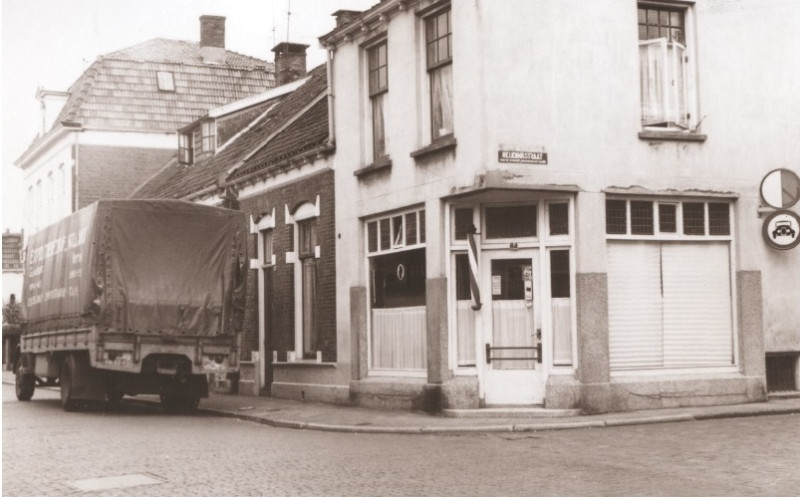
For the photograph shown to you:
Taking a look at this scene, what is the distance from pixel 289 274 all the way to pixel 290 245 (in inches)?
23.3

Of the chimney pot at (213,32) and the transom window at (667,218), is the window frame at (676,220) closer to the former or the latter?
the transom window at (667,218)

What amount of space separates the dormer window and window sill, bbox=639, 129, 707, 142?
2485 centimetres

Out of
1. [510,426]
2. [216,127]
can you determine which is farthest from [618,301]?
[216,127]

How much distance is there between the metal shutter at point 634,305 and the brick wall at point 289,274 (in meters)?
5.84

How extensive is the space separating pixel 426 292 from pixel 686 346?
13.3 feet

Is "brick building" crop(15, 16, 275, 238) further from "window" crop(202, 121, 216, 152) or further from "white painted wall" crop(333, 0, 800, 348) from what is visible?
"white painted wall" crop(333, 0, 800, 348)

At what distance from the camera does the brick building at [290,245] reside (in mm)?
19781

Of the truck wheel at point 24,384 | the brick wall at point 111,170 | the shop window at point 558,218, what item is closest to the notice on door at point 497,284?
the shop window at point 558,218

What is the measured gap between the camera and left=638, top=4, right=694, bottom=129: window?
16156 mm

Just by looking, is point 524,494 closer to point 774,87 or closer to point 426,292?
point 426,292

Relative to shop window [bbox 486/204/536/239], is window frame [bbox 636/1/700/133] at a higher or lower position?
higher

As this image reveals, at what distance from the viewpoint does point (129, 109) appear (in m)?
37.1

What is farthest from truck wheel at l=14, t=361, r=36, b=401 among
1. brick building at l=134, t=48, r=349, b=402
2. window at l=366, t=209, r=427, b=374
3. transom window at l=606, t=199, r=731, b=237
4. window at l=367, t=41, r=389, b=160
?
transom window at l=606, t=199, r=731, b=237

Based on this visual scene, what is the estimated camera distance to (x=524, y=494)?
28.8ft
